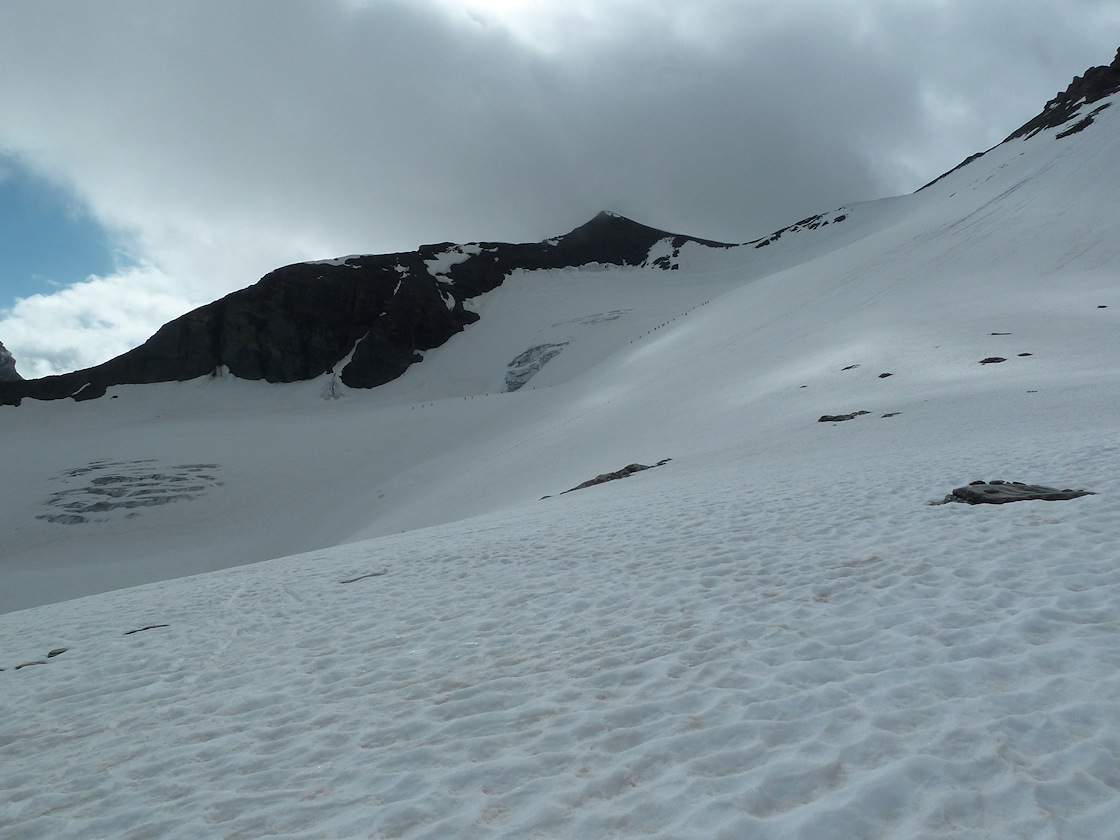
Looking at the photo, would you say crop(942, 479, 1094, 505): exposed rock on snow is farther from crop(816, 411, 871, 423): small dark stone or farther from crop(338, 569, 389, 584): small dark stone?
crop(816, 411, 871, 423): small dark stone

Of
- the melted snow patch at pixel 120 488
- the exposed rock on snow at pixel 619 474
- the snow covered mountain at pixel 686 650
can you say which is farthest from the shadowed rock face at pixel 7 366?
the exposed rock on snow at pixel 619 474

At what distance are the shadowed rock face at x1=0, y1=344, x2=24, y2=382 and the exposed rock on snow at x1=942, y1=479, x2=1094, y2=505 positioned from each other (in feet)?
310

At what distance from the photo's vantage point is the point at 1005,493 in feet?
31.2

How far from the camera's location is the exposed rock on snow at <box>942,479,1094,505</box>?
909 centimetres

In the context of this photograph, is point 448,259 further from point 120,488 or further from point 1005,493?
point 1005,493

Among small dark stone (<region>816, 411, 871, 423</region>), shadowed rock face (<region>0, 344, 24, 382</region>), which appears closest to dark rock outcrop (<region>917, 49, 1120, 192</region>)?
small dark stone (<region>816, 411, 871, 423</region>)

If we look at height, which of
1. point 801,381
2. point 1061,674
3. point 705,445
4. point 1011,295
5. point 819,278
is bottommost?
point 1061,674

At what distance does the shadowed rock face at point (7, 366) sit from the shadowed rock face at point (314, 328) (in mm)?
18507

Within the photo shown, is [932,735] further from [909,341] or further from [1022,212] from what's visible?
[1022,212]

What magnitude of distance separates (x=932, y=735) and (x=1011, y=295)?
1397 inches

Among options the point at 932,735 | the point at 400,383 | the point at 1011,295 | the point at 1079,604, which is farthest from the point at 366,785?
the point at 400,383

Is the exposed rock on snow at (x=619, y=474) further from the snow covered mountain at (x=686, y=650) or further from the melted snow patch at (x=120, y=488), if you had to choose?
the melted snow patch at (x=120, y=488)

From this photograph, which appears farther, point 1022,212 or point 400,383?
point 400,383

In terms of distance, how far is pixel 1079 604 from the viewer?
5.80 meters
